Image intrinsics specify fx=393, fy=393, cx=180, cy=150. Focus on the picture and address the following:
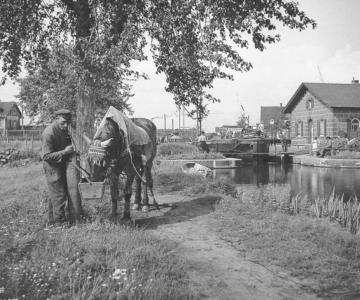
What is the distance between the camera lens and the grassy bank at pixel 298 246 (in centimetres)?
547

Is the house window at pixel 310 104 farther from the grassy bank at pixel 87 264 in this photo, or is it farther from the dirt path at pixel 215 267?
the grassy bank at pixel 87 264

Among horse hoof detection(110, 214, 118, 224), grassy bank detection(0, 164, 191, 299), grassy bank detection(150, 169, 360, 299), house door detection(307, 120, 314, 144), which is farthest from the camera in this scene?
house door detection(307, 120, 314, 144)

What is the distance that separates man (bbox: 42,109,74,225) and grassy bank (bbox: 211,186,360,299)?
117 inches

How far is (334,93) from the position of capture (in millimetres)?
46250

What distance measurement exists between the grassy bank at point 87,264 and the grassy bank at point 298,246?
5.42 ft

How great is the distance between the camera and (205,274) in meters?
5.34

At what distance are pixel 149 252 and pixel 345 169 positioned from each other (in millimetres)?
25717

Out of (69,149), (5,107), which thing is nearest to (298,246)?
(69,149)

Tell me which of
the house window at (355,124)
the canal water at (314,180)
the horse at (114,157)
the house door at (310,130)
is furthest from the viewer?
the house door at (310,130)

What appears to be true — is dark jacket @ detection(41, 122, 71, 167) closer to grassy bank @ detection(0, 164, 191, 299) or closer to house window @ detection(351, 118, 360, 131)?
grassy bank @ detection(0, 164, 191, 299)

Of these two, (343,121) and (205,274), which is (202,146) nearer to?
(343,121)

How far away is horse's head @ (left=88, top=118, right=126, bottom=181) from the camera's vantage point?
6500 millimetres

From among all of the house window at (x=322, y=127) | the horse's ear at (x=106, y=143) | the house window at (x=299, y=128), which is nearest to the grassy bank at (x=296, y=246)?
the horse's ear at (x=106, y=143)

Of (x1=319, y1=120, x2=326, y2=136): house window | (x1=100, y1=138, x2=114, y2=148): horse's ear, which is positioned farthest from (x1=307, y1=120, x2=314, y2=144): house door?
(x1=100, y1=138, x2=114, y2=148): horse's ear
